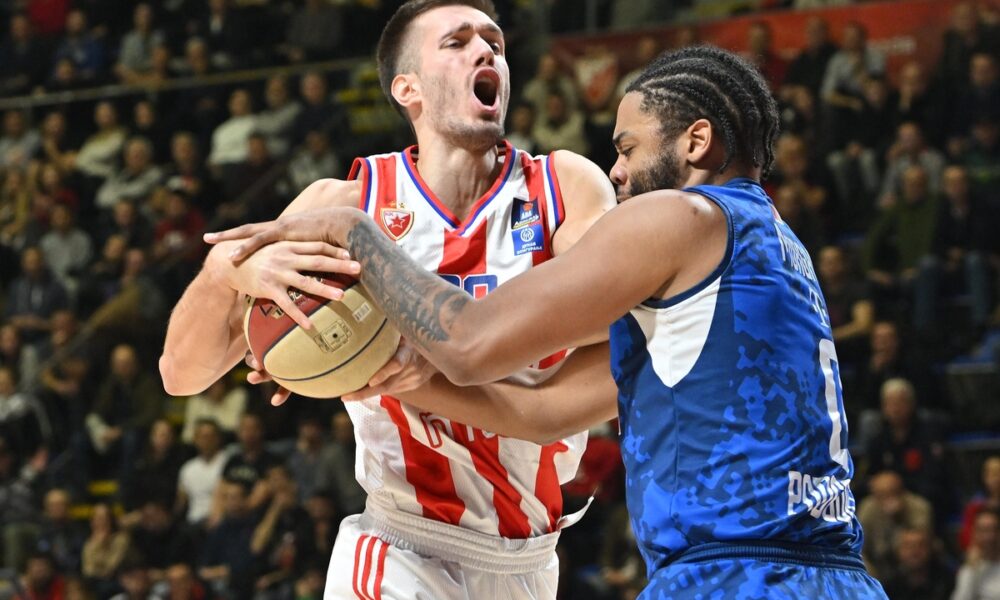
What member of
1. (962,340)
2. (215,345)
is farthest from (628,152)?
(962,340)

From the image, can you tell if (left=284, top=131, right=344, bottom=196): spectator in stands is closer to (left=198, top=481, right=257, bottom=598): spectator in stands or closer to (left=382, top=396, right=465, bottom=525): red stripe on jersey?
(left=198, top=481, right=257, bottom=598): spectator in stands

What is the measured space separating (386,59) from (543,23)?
10035 millimetres

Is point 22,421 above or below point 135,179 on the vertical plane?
below

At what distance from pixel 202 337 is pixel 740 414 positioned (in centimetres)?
172

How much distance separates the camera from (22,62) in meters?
16.8

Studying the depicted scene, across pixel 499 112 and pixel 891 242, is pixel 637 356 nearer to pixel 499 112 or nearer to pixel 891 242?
pixel 499 112

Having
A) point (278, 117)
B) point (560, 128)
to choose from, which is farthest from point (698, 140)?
point (278, 117)

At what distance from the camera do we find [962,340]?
33.9 feet

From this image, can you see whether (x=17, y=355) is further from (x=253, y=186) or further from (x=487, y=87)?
(x=487, y=87)

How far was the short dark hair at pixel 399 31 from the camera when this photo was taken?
177 inches

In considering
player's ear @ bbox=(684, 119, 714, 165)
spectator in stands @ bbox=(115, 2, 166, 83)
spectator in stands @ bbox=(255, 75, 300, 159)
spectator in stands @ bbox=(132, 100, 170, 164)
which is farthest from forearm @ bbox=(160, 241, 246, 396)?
spectator in stands @ bbox=(115, 2, 166, 83)

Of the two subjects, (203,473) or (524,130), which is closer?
(203,473)

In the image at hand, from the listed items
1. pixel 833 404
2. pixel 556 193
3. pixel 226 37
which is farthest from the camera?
pixel 226 37

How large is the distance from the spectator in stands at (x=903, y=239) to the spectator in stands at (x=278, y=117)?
6.03 meters
